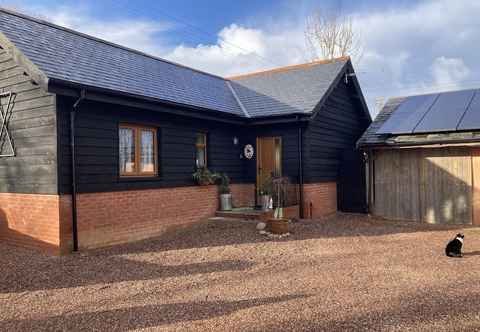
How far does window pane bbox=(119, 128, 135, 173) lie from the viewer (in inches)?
358

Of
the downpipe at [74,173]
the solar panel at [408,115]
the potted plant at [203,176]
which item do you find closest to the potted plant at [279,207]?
the potted plant at [203,176]

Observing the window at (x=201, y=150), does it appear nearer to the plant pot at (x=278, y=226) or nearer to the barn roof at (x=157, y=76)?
the barn roof at (x=157, y=76)

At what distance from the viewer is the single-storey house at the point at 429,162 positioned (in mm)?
11039

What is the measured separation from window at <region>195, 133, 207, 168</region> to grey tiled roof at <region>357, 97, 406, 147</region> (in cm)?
538

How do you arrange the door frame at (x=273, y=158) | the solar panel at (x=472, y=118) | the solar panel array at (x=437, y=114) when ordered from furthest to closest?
the door frame at (x=273, y=158)
the solar panel array at (x=437, y=114)
the solar panel at (x=472, y=118)

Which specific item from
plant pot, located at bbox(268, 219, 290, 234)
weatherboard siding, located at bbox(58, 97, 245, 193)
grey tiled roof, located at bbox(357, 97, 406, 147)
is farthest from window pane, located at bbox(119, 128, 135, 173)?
grey tiled roof, located at bbox(357, 97, 406, 147)

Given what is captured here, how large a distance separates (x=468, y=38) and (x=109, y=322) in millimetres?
24155

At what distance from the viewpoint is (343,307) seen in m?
4.51

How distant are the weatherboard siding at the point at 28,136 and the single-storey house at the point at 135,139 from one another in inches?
1.6

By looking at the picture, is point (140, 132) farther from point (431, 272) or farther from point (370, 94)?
point (370, 94)

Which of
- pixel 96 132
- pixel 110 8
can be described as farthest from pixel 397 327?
pixel 110 8

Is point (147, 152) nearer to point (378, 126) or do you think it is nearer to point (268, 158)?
point (268, 158)

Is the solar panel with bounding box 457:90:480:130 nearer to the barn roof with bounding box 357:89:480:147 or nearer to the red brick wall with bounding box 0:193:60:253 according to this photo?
the barn roof with bounding box 357:89:480:147

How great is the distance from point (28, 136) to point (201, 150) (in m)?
4.86
